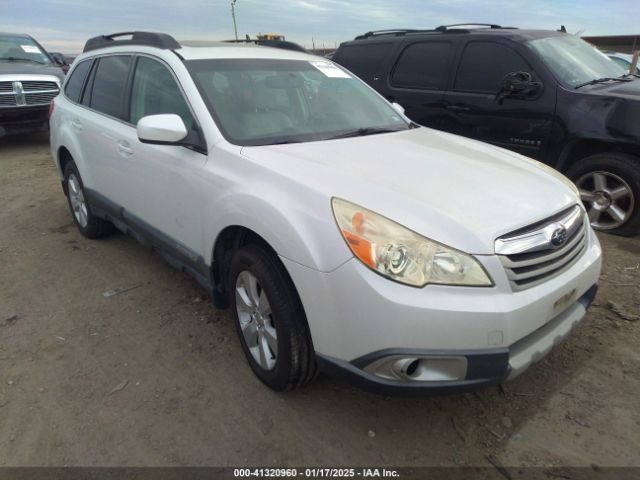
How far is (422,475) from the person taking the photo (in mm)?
2086

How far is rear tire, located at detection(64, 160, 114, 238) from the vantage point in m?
4.51

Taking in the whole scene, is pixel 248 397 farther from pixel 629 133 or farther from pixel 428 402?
pixel 629 133

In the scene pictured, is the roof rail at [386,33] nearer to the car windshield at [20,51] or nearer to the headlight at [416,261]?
the headlight at [416,261]

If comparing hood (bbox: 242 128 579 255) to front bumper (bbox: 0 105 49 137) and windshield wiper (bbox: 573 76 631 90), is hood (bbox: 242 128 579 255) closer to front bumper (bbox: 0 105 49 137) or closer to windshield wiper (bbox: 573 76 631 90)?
windshield wiper (bbox: 573 76 631 90)

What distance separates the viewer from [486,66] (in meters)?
5.11

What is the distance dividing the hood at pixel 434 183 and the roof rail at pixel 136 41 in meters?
1.24

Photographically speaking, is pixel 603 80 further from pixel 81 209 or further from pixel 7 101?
pixel 7 101

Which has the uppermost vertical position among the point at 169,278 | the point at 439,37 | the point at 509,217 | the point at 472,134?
the point at 439,37

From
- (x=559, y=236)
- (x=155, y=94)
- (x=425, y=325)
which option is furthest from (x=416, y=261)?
(x=155, y=94)

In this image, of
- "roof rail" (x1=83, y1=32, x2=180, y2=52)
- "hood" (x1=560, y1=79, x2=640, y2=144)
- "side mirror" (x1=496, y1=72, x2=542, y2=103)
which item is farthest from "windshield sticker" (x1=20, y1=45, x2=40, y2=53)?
"hood" (x1=560, y1=79, x2=640, y2=144)

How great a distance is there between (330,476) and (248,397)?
25.4 inches

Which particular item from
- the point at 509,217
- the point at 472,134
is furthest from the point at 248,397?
the point at 472,134

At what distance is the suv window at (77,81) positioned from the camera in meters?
4.39

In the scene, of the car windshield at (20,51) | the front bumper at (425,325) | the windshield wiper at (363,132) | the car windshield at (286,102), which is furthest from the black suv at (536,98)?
the car windshield at (20,51)
